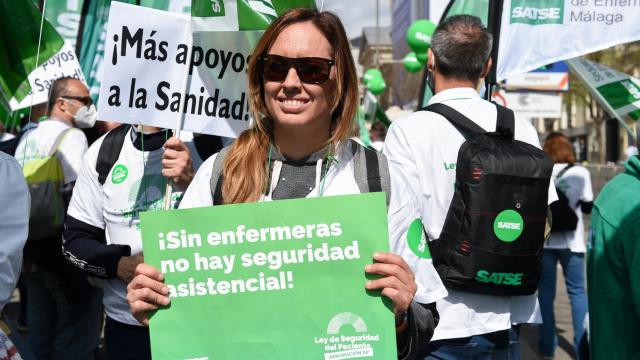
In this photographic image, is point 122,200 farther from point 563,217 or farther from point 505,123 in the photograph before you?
point 563,217

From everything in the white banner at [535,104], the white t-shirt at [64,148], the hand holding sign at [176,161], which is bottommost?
the white banner at [535,104]

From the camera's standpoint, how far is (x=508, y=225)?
2893 mm

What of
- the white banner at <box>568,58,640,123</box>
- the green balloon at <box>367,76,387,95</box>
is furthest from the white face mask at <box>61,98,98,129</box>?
the green balloon at <box>367,76,387,95</box>

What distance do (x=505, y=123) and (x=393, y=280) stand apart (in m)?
1.52

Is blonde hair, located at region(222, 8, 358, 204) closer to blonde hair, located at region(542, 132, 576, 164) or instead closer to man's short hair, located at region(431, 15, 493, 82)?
man's short hair, located at region(431, 15, 493, 82)

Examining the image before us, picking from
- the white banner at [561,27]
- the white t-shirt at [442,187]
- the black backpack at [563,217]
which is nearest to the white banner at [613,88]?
the white banner at [561,27]

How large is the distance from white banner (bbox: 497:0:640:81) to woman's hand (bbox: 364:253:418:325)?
270 centimetres

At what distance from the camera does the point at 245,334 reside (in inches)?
71.2

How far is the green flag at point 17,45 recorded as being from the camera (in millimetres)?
4062

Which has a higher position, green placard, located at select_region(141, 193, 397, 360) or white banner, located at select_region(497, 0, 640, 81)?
white banner, located at select_region(497, 0, 640, 81)

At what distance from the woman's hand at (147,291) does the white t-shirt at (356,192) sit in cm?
27

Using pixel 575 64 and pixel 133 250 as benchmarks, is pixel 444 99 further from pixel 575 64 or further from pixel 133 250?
pixel 575 64

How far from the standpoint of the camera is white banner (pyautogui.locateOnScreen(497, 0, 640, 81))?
4289 millimetres

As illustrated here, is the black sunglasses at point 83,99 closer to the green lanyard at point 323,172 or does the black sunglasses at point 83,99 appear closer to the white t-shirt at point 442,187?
the white t-shirt at point 442,187
